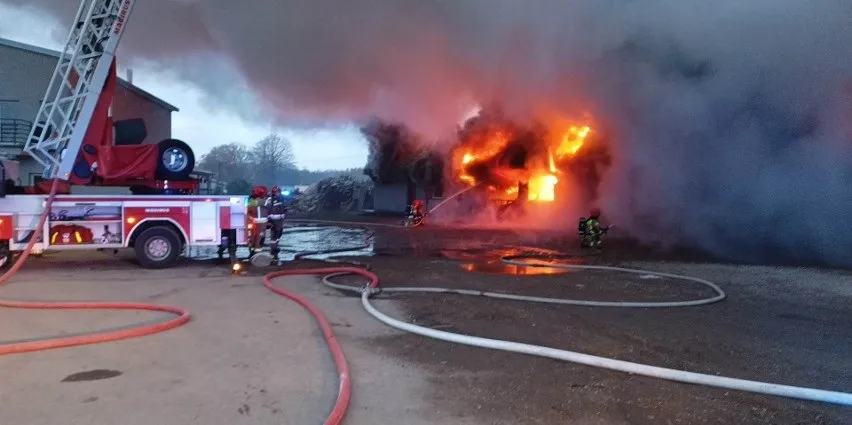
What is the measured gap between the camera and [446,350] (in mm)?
5289

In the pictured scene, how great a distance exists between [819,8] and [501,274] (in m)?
9.87

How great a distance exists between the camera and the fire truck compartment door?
1059cm

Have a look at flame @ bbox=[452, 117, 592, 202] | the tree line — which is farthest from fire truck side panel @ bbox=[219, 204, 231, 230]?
the tree line

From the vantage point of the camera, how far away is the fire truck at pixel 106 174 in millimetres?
10117

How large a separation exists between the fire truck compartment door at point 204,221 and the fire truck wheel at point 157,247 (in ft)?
1.19

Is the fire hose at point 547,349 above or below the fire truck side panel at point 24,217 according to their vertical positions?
below

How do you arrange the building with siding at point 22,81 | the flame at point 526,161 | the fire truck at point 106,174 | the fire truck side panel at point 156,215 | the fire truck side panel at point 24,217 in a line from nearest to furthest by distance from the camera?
the fire truck side panel at point 24,217 < the fire truck at point 106,174 < the fire truck side panel at point 156,215 < the building with siding at point 22,81 < the flame at point 526,161

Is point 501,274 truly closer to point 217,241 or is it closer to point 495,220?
point 217,241

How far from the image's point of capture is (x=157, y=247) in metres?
10.5

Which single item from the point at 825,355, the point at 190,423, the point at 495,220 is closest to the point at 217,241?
the point at 190,423

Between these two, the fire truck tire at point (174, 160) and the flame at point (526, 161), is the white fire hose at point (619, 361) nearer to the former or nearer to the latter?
the fire truck tire at point (174, 160)

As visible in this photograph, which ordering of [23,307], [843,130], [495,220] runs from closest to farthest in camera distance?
[23,307] < [843,130] < [495,220]

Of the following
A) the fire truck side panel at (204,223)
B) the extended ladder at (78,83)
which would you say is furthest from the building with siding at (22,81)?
the fire truck side panel at (204,223)

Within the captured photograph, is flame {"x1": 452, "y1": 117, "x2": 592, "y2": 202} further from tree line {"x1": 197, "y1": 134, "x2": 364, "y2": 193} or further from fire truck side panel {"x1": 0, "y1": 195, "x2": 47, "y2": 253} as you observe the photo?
tree line {"x1": 197, "y1": 134, "x2": 364, "y2": 193}
